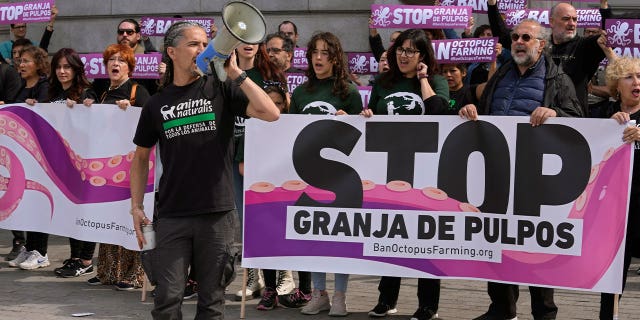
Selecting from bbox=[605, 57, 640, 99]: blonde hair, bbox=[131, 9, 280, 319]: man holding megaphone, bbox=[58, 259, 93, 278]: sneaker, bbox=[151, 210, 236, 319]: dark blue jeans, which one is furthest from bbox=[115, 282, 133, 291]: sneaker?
bbox=[605, 57, 640, 99]: blonde hair

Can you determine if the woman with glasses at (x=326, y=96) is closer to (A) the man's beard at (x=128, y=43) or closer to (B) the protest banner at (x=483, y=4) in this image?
(A) the man's beard at (x=128, y=43)

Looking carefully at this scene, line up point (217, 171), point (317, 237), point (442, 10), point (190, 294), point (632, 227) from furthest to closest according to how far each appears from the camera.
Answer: point (442, 10) < point (190, 294) < point (317, 237) < point (632, 227) < point (217, 171)

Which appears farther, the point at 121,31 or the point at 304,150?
the point at 121,31

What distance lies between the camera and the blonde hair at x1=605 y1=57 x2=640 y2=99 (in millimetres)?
6891

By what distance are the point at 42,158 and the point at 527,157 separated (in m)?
4.47

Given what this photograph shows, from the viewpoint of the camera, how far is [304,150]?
24.6 ft

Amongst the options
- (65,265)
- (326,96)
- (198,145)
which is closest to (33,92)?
(65,265)

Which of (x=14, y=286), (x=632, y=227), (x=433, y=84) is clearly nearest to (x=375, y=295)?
Answer: (x=433, y=84)

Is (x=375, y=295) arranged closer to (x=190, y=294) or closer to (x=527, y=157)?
Answer: (x=190, y=294)

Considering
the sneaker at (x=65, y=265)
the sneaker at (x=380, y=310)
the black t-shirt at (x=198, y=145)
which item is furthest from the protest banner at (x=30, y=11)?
the black t-shirt at (x=198, y=145)

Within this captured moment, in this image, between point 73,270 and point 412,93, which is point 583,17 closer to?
point 412,93

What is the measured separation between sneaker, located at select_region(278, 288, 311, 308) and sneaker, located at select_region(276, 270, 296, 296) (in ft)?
0.34

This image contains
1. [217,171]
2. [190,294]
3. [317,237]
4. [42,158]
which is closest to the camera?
[217,171]

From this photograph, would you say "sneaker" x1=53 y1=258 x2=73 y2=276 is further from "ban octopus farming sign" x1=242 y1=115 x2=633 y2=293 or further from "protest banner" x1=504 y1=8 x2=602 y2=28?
"protest banner" x1=504 y1=8 x2=602 y2=28
